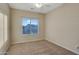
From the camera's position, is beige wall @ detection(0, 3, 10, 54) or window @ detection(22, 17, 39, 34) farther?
window @ detection(22, 17, 39, 34)

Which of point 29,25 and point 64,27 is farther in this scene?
point 64,27

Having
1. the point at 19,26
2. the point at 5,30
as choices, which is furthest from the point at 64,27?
the point at 5,30

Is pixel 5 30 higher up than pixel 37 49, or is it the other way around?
pixel 5 30

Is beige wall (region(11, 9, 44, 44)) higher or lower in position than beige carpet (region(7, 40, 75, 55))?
higher

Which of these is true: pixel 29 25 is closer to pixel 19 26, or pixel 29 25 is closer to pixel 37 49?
pixel 19 26

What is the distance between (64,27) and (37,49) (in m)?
0.55

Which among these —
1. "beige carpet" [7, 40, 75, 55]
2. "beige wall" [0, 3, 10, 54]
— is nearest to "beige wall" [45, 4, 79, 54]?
"beige carpet" [7, 40, 75, 55]

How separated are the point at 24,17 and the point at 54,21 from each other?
49 centimetres

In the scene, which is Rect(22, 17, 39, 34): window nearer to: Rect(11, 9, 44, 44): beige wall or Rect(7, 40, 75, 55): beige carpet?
Rect(11, 9, 44, 44): beige wall

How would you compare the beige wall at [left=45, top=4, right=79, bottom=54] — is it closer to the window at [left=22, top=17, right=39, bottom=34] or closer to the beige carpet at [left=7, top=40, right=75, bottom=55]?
the beige carpet at [left=7, top=40, right=75, bottom=55]

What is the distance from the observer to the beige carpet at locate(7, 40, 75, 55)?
1148 mm

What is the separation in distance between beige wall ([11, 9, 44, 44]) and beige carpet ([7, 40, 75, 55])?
0.08 meters

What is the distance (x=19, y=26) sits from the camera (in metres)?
1.26
